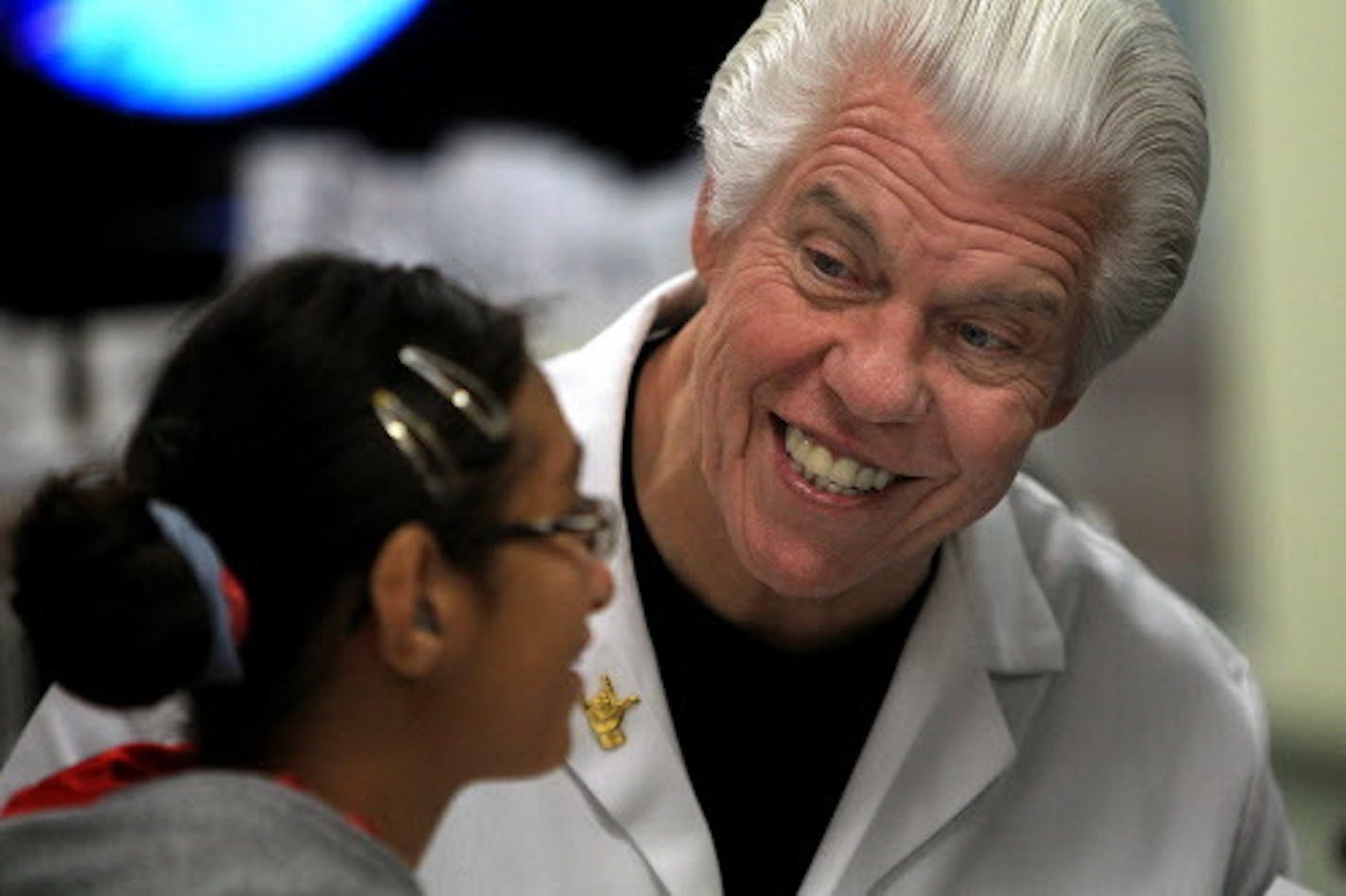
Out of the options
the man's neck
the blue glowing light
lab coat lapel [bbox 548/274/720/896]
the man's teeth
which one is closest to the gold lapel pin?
lab coat lapel [bbox 548/274/720/896]

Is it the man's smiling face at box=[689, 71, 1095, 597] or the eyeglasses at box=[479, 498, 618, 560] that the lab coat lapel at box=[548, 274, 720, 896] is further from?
the eyeglasses at box=[479, 498, 618, 560]

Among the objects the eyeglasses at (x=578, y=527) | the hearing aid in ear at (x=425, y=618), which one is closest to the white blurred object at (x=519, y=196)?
the eyeglasses at (x=578, y=527)

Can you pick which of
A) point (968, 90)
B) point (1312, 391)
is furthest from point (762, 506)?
point (1312, 391)

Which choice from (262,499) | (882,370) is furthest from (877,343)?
(262,499)

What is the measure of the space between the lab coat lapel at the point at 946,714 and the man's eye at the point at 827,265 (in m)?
0.38

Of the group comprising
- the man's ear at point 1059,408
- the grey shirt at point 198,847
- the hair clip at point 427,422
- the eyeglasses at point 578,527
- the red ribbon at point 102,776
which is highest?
the hair clip at point 427,422

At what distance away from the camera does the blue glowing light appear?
3967mm

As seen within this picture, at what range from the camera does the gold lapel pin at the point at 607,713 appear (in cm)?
190

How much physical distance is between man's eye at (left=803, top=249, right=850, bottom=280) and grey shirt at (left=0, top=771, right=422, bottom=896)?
68 centimetres

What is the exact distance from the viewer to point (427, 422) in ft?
4.43

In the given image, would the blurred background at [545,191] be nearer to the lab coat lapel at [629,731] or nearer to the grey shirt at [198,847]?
the lab coat lapel at [629,731]

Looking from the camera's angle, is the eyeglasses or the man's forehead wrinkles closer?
the eyeglasses

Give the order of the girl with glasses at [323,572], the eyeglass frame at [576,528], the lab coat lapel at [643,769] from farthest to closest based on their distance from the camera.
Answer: the lab coat lapel at [643,769], the eyeglass frame at [576,528], the girl with glasses at [323,572]

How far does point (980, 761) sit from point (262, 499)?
0.84 meters
